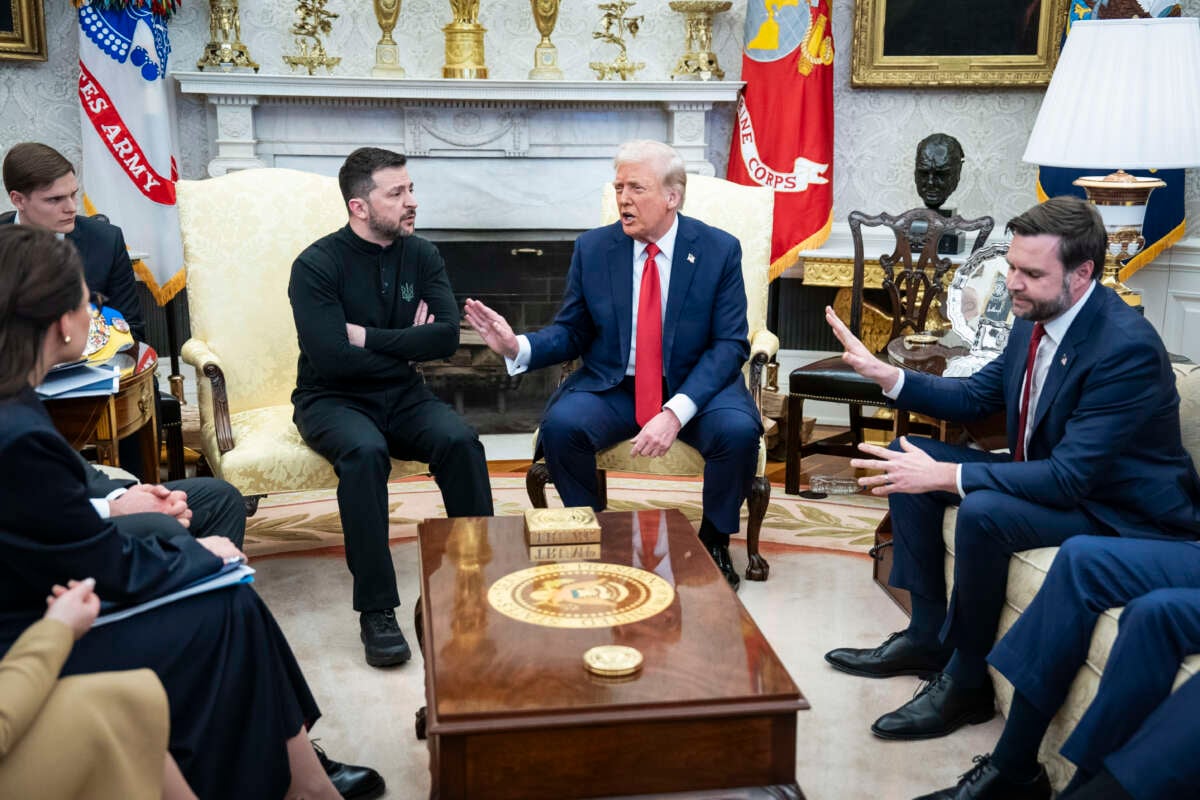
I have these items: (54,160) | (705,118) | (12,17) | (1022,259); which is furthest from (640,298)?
(12,17)

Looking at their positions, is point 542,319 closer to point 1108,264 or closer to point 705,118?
point 705,118

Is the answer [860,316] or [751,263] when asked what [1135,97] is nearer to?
→ [751,263]

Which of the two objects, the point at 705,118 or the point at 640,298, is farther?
the point at 705,118

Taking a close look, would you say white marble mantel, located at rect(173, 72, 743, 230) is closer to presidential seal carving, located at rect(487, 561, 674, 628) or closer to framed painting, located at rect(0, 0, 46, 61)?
framed painting, located at rect(0, 0, 46, 61)

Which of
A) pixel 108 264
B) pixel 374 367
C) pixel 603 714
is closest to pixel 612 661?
pixel 603 714

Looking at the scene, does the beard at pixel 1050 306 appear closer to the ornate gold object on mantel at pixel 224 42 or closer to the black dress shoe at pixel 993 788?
the black dress shoe at pixel 993 788

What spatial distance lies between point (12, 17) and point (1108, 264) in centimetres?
437

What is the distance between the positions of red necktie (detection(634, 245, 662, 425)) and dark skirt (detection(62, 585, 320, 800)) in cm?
157

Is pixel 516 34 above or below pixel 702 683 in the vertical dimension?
above

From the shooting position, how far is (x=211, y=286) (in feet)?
11.5

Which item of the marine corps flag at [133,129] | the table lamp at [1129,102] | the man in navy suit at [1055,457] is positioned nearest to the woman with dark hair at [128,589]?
the man in navy suit at [1055,457]

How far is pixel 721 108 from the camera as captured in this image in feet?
17.5

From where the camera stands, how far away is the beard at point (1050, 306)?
2.47 m

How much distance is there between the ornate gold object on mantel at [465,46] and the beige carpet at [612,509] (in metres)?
1.86
